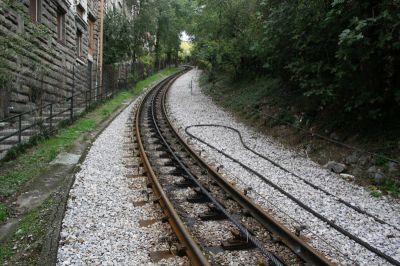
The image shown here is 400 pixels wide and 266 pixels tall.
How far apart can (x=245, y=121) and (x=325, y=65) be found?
20.6ft

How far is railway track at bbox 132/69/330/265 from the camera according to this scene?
460 cm

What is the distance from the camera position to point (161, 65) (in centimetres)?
5678

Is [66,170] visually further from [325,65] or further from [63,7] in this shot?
[63,7]

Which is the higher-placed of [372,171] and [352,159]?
[352,159]

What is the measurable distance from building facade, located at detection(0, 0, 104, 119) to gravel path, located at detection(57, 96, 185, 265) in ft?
10.4

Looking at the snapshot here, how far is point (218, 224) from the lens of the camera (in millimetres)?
5578

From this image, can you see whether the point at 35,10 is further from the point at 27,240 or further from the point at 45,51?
the point at 27,240

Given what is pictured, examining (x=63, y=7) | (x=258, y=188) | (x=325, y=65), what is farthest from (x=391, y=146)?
(x=63, y=7)

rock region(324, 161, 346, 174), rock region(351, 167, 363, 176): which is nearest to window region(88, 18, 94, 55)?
rock region(324, 161, 346, 174)

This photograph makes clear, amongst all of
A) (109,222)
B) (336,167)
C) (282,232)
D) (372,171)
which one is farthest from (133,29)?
(282,232)

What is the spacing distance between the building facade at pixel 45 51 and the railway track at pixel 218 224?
4492 millimetres

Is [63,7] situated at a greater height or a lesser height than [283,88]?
greater

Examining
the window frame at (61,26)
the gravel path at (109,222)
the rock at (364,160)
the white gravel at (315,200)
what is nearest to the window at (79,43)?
the window frame at (61,26)

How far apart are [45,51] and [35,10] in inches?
57.0
